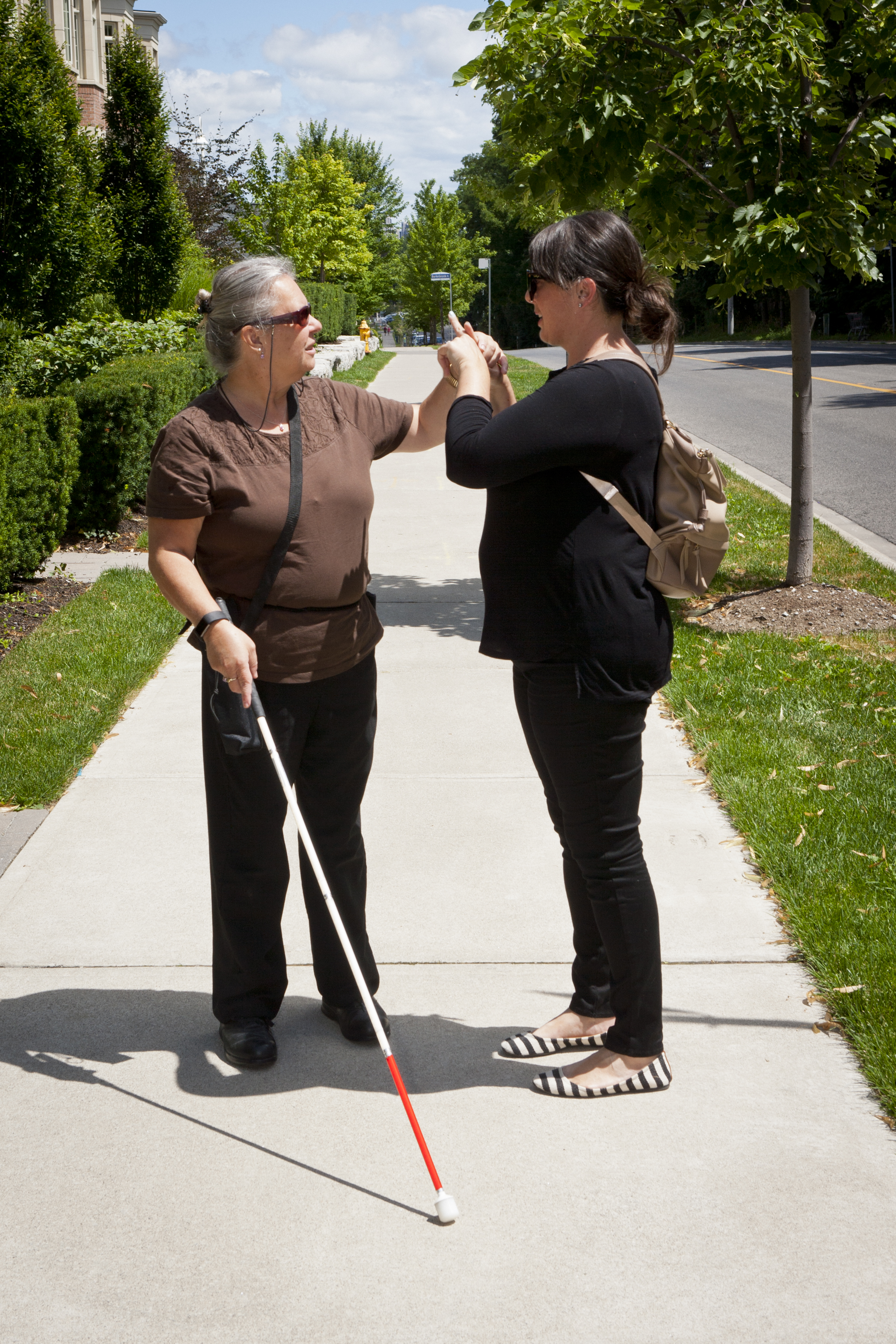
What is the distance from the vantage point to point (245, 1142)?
2.90 metres

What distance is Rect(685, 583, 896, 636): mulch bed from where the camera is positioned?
729cm

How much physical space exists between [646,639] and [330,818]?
3.28ft

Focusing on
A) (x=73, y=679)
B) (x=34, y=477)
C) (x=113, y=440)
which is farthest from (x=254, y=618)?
(x=113, y=440)

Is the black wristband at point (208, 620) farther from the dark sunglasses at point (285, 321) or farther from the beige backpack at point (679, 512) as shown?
the beige backpack at point (679, 512)

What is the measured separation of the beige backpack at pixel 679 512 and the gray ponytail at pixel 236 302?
0.80m

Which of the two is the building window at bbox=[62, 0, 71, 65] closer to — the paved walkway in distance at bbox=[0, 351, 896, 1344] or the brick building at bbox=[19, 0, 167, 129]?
the brick building at bbox=[19, 0, 167, 129]

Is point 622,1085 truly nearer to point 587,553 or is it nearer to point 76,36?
point 587,553

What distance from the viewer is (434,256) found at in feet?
216

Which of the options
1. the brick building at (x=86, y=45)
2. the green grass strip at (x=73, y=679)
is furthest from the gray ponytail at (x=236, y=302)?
the brick building at (x=86, y=45)

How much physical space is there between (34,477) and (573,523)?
242 inches

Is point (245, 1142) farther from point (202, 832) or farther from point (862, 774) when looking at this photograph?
point (862, 774)

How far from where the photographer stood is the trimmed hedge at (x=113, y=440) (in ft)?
31.8

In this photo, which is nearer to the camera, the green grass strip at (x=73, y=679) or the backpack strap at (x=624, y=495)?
the backpack strap at (x=624, y=495)

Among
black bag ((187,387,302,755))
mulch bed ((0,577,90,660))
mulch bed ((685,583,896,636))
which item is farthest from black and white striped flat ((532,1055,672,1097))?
mulch bed ((0,577,90,660))
